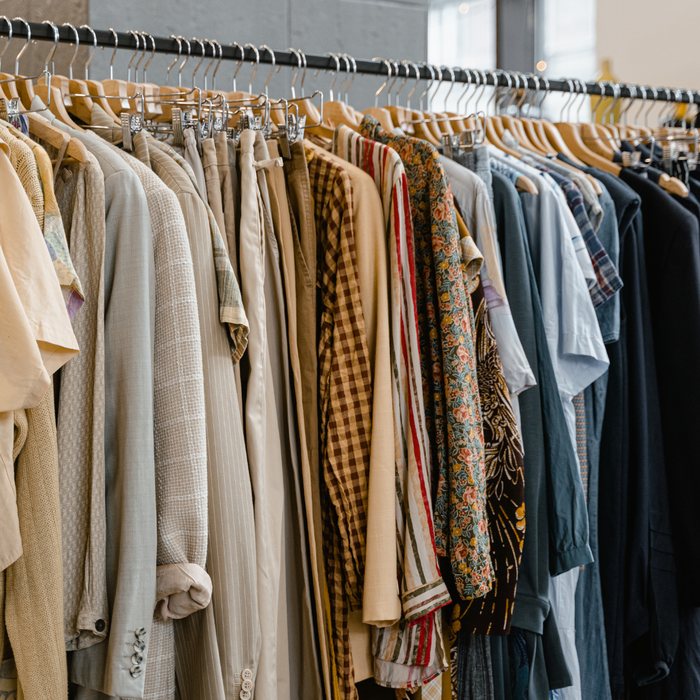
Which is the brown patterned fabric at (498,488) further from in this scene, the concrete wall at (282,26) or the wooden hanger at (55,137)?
the concrete wall at (282,26)

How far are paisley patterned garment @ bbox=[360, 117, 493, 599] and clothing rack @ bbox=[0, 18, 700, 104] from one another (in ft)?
1.02

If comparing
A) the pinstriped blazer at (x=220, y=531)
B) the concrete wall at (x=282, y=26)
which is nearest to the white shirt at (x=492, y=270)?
the pinstriped blazer at (x=220, y=531)

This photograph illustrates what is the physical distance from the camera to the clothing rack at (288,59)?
1142 millimetres

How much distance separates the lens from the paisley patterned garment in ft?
3.63

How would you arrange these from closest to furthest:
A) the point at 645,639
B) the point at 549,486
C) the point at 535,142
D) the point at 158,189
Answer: the point at 158,189, the point at 549,486, the point at 645,639, the point at 535,142

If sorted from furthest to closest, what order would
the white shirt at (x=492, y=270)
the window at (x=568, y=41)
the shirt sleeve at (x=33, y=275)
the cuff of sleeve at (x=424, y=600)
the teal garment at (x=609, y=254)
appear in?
1. the window at (x=568, y=41)
2. the teal garment at (x=609, y=254)
3. the white shirt at (x=492, y=270)
4. the cuff of sleeve at (x=424, y=600)
5. the shirt sleeve at (x=33, y=275)

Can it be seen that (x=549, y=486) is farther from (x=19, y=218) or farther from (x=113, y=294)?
(x=19, y=218)

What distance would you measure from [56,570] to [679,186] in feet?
4.34

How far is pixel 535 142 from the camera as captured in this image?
1669 mm

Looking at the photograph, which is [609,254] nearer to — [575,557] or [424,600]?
[575,557]

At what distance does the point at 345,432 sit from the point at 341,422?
2cm

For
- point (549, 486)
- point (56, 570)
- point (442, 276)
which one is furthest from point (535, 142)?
point (56, 570)

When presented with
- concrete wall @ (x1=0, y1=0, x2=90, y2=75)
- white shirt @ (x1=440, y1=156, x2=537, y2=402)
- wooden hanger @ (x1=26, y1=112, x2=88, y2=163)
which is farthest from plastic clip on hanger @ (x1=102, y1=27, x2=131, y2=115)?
concrete wall @ (x1=0, y1=0, x2=90, y2=75)

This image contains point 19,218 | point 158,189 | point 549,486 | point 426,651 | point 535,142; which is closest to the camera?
point 19,218
